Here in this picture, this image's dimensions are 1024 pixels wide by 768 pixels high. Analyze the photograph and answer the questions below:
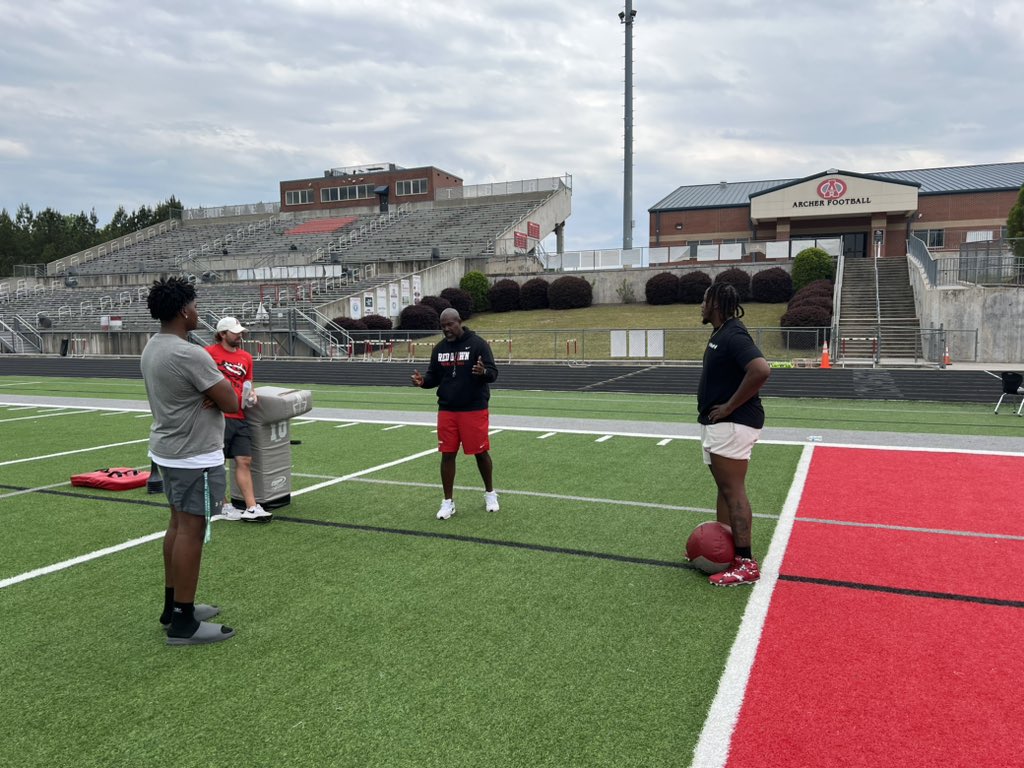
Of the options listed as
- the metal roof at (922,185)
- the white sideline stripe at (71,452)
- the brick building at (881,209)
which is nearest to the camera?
the white sideline stripe at (71,452)

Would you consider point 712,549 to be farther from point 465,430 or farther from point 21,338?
point 21,338

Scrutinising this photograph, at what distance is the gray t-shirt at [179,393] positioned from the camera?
4.00m

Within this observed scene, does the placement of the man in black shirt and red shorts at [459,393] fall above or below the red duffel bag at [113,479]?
above

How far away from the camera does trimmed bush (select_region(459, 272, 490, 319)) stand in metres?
40.8

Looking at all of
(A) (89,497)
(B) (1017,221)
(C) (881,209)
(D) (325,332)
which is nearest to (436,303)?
(D) (325,332)

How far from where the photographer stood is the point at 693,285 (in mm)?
37344

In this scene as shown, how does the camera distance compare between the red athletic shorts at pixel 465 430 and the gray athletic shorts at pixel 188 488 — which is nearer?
the gray athletic shorts at pixel 188 488

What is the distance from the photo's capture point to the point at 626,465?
30.0 feet

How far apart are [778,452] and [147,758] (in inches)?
339

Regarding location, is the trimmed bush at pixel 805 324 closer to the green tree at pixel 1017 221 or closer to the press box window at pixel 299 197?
the green tree at pixel 1017 221

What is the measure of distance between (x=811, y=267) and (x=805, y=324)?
29.0 ft

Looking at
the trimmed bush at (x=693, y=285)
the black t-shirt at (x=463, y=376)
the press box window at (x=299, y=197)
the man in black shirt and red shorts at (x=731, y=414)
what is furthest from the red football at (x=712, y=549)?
the press box window at (x=299, y=197)

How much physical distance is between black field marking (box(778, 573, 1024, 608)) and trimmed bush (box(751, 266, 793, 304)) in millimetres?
32229

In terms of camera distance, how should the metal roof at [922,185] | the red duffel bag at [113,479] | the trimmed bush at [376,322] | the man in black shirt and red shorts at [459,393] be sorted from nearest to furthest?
the man in black shirt and red shorts at [459,393], the red duffel bag at [113,479], the trimmed bush at [376,322], the metal roof at [922,185]
